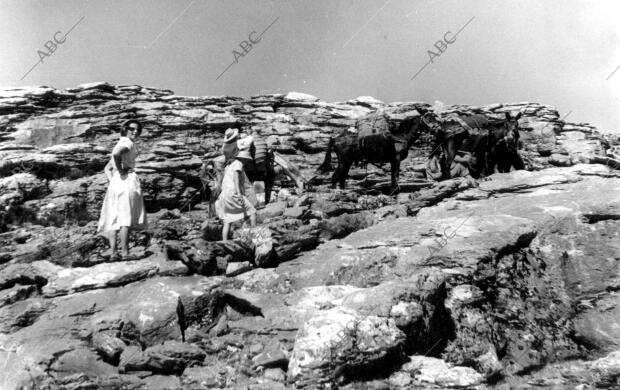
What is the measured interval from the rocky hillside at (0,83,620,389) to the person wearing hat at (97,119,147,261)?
582 mm

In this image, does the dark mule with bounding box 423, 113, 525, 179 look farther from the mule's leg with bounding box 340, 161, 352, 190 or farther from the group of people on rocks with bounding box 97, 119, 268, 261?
the group of people on rocks with bounding box 97, 119, 268, 261

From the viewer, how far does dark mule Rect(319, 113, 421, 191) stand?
50.9 feet

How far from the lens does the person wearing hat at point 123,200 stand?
27.6ft

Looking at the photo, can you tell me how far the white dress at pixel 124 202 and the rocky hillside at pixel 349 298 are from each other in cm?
69

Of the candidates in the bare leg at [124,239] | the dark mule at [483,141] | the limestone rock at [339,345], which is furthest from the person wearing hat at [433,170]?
the limestone rock at [339,345]

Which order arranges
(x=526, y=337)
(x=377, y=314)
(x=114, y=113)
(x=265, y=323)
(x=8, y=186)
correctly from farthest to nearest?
(x=114, y=113), (x=8, y=186), (x=526, y=337), (x=265, y=323), (x=377, y=314)

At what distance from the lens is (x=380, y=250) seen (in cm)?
795

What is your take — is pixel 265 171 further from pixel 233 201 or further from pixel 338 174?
pixel 233 201

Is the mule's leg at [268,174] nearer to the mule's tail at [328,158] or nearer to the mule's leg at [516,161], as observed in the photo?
the mule's tail at [328,158]

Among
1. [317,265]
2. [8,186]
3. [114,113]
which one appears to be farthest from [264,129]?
[317,265]

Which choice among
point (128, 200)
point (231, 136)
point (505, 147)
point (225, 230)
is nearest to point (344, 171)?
point (505, 147)

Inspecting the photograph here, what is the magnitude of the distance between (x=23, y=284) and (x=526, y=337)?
24.2ft

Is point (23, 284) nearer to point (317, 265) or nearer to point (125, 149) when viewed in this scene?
point (125, 149)

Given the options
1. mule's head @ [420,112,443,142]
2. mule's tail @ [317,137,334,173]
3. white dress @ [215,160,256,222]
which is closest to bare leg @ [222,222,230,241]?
white dress @ [215,160,256,222]
